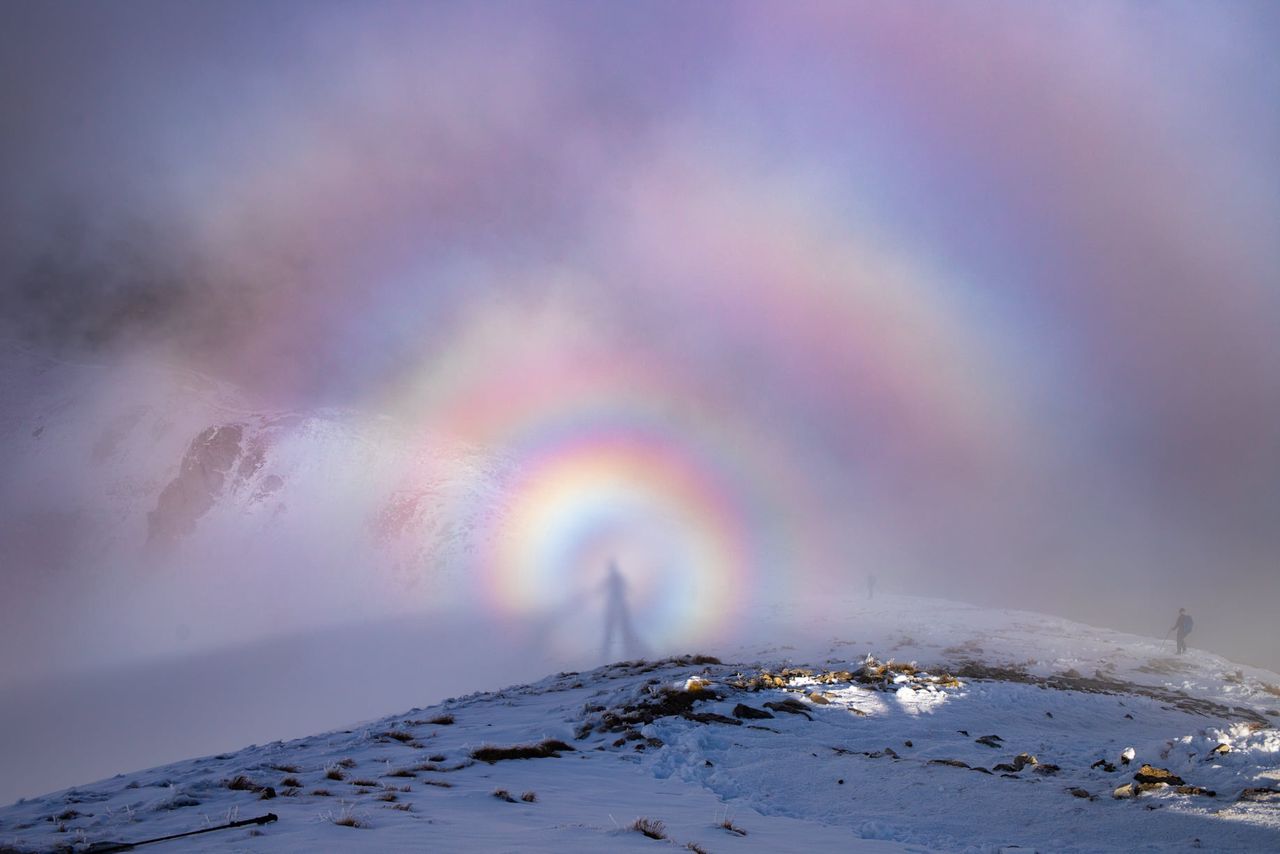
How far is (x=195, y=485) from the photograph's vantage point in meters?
123


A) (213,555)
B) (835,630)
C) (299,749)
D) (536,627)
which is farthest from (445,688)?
(213,555)

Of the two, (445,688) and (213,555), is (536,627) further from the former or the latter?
(213,555)

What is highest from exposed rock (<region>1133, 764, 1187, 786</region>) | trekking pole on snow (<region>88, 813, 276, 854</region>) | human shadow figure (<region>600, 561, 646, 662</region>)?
trekking pole on snow (<region>88, 813, 276, 854</region>)

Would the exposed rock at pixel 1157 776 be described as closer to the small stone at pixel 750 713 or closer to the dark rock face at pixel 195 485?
the small stone at pixel 750 713

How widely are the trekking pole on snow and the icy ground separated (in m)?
0.18

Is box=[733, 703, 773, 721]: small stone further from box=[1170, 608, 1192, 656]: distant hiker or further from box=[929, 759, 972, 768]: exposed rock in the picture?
box=[1170, 608, 1192, 656]: distant hiker

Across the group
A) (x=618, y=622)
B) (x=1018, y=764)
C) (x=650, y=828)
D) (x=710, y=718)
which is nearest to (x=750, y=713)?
(x=710, y=718)

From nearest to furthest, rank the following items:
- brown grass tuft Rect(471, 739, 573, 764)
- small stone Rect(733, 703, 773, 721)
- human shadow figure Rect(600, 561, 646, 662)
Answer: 1. brown grass tuft Rect(471, 739, 573, 764)
2. small stone Rect(733, 703, 773, 721)
3. human shadow figure Rect(600, 561, 646, 662)

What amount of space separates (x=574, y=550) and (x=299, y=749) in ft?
291

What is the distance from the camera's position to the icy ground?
8336 millimetres

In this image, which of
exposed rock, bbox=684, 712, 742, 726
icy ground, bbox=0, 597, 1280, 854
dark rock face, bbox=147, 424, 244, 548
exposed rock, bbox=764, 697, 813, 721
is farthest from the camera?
dark rock face, bbox=147, 424, 244, 548

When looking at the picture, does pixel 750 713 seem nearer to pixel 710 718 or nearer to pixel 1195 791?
pixel 710 718

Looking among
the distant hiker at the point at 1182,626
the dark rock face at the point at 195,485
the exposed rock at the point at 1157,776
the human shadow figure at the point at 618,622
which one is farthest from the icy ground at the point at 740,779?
the dark rock face at the point at 195,485

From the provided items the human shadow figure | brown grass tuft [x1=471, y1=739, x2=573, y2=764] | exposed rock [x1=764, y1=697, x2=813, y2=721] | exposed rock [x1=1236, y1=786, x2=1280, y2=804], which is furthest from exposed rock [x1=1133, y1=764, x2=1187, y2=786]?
the human shadow figure
